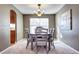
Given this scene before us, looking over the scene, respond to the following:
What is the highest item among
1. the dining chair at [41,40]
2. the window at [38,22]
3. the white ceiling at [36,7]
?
the white ceiling at [36,7]

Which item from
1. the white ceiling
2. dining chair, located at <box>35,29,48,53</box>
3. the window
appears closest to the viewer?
dining chair, located at <box>35,29,48,53</box>

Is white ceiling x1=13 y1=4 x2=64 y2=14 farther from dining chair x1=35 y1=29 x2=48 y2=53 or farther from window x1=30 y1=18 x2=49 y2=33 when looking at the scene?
window x1=30 y1=18 x2=49 y2=33

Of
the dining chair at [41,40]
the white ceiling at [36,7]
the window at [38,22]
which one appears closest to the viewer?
the dining chair at [41,40]

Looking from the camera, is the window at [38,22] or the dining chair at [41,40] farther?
the window at [38,22]

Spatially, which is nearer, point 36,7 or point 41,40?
point 41,40

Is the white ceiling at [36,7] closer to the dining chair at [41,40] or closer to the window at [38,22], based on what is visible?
the dining chair at [41,40]

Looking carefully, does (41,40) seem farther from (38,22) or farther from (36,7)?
(38,22)

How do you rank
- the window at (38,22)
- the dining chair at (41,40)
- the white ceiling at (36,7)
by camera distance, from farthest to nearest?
the window at (38,22)
the white ceiling at (36,7)
the dining chair at (41,40)

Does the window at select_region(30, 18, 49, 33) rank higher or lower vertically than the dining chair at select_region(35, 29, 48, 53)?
higher

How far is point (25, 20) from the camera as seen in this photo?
12.1m

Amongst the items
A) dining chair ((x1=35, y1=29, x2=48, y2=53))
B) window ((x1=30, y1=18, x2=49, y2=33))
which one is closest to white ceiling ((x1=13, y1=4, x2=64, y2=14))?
dining chair ((x1=35, y1=29, x2=48, y2=53))

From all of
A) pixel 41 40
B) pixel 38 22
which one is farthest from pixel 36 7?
pixel 38 22

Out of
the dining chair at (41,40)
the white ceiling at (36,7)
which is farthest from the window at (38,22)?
the dining chair at (41,40)
